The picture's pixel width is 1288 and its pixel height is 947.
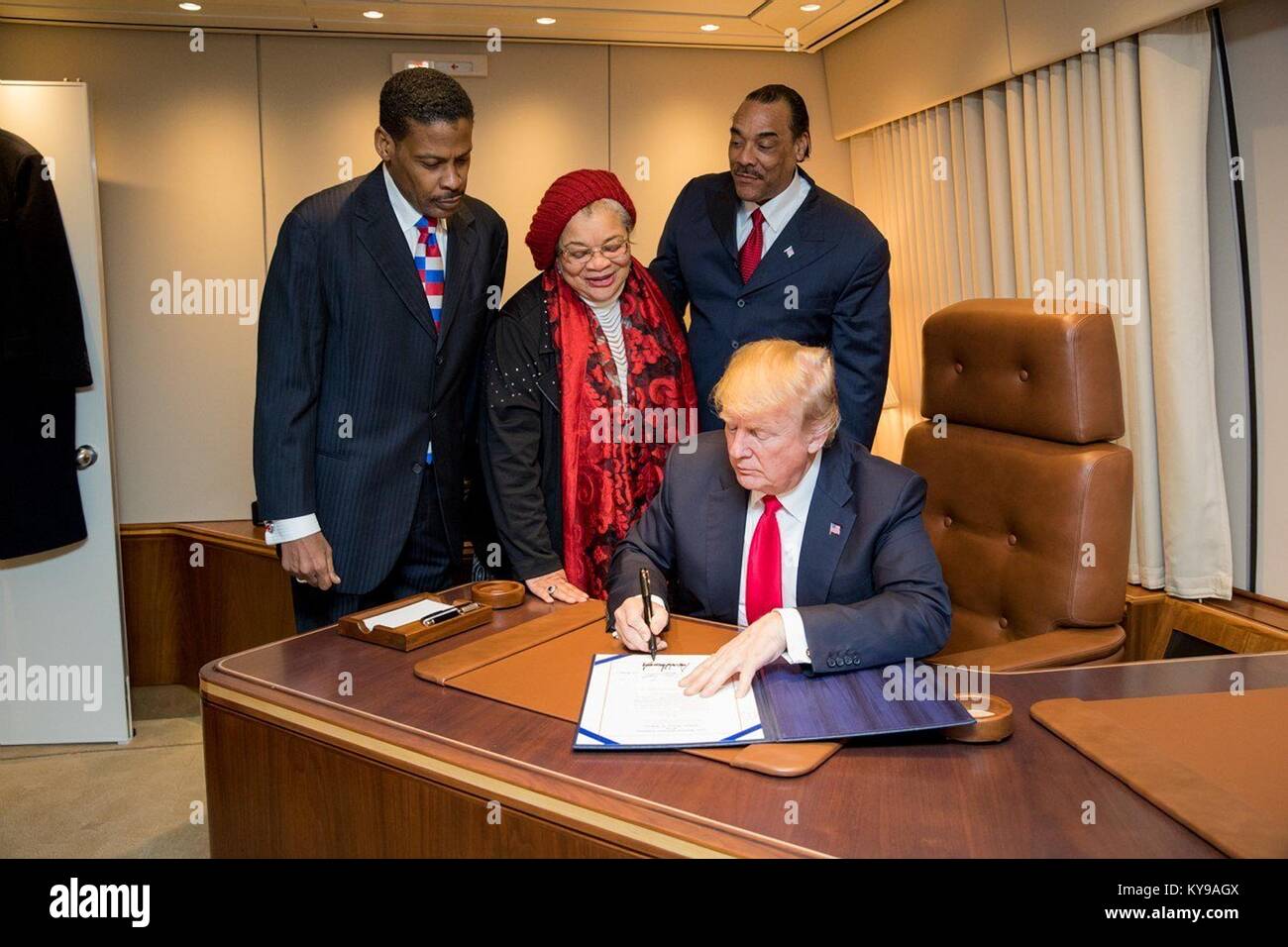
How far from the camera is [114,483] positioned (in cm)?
402

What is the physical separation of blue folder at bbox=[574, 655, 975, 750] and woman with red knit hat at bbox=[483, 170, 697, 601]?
35.9 inches

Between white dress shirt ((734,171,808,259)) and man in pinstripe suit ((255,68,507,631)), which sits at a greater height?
white dress shirt ((734,171,808,259))

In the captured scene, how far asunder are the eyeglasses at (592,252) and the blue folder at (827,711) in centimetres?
118

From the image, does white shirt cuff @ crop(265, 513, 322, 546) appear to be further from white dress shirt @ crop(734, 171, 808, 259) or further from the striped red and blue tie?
white dress shirt @ crop(734, 171, 808, 259)

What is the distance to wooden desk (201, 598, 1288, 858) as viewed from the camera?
1332 millimetres

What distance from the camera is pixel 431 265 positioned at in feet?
8.59

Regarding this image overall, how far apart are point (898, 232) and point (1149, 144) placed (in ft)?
5.54

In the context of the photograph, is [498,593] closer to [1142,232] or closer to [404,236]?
[404,236]

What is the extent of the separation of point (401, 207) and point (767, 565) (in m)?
1.23

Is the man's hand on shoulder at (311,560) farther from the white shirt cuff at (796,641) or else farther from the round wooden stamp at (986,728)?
the round wooden stamp at (986,728)

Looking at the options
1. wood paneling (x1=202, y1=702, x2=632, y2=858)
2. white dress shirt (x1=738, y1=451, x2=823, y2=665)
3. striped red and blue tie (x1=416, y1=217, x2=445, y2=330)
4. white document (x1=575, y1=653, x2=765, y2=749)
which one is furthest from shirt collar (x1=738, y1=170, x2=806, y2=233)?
wood paneling (x1=202, y1=702, x2=632, y2=858)

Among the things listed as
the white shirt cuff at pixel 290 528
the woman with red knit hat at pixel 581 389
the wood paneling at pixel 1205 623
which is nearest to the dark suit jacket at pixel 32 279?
the white shirt cuff at pixel 290 528

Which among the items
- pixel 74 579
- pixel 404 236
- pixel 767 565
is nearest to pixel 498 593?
pixel 767 565
